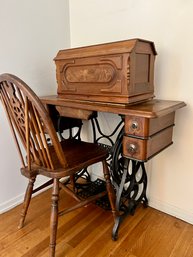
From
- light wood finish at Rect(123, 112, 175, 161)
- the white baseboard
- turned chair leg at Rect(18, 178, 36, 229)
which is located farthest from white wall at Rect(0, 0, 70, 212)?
the white baseboard

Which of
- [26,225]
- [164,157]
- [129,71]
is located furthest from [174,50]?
[26,225]

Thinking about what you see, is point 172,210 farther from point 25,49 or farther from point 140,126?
point 25,49

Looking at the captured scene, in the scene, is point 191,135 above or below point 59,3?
below

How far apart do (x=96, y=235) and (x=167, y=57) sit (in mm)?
1175

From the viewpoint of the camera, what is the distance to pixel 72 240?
1.27 meters

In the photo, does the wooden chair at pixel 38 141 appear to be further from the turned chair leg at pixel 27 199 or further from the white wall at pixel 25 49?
the white wall at pixel 25 49

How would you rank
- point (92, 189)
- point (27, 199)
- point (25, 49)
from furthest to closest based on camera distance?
point (92, 189)
point (25, 49)
point (27, 199)

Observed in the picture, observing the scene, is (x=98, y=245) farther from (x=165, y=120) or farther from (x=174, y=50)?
(x=174, y=50)

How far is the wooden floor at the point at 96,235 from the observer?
119 centimetres

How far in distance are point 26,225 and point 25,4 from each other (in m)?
1.47

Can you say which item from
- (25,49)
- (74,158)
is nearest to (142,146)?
(74,158)

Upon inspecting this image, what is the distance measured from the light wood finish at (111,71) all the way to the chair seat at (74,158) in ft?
1.05

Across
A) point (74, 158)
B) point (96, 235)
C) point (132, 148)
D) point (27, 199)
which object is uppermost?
point (132, 148)

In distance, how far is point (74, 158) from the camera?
121 centimetres
